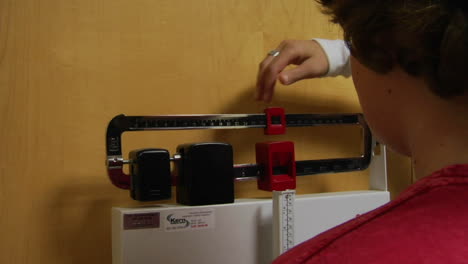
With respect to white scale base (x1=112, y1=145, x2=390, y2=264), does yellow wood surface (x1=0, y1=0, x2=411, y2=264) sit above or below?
above

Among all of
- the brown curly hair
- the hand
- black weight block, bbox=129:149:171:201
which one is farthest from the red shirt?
the hand

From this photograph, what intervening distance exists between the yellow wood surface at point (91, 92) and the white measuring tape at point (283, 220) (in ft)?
0.49

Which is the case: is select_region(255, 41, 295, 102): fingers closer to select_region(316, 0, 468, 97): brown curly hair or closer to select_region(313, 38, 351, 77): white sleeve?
select_region(313, 38, 351, 77): white sleeve

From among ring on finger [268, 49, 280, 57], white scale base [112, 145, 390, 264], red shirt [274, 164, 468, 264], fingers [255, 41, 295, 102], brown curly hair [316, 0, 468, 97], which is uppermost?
ring on finger [268, 49, 280, 57]

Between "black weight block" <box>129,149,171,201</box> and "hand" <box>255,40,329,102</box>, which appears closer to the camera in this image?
"black weight block" <box>129,149,171,201</box>

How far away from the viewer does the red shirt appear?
12.6 inches

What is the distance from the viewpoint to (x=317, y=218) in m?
0.85

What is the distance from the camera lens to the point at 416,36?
15.2 inches

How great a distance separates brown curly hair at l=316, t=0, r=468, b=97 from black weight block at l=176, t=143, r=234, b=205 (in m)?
0.36

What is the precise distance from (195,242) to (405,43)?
0.49m

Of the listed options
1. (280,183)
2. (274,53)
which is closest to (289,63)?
(274,53)

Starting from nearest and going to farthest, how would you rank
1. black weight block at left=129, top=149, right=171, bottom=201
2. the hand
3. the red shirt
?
1. the red shirt
2. black weight block at left=129, top=149, right=171, bottom=201
3. the hand

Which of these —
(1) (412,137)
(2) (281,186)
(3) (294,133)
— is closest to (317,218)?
(2) (281,186)

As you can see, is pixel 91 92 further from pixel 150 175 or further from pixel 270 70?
pixel 270 70
